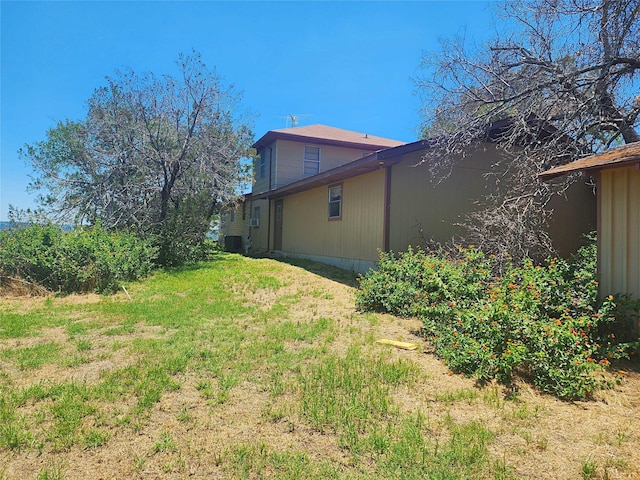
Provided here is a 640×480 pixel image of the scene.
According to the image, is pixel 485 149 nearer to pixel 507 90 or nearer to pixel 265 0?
pixel 507 90

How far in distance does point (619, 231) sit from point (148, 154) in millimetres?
11827

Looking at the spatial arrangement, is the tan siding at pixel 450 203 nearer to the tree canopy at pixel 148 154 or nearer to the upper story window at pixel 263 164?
the tree canopy at pixel 148 154

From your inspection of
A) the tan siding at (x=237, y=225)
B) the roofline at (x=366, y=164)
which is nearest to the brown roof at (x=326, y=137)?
the tan siding at (x=237, y=225)

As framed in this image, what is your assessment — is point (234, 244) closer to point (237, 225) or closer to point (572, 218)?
point (237, 225)

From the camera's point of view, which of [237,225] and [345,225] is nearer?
[345,225]

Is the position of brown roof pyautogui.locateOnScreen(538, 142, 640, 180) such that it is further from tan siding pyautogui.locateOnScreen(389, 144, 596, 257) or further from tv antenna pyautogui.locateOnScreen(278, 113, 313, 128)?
tv antenna pyautogui.locateOnScreen(278, 113, 313, 128)

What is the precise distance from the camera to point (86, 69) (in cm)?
1291

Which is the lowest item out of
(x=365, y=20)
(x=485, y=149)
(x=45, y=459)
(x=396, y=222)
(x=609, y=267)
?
(x=45, y=459)

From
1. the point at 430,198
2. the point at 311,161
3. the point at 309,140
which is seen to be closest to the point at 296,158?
the point at 311,161

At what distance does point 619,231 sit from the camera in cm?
452

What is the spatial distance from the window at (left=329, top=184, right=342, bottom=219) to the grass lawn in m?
6.50

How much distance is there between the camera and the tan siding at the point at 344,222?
9.59 meters

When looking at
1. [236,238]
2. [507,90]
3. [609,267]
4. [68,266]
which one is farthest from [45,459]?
[236,238]

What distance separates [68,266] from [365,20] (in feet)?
27.9
